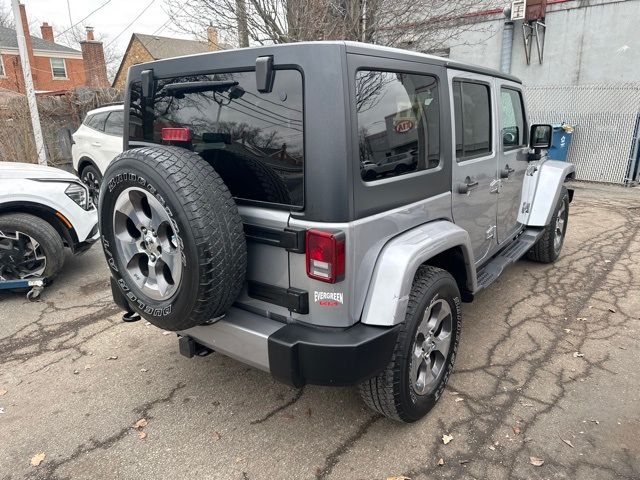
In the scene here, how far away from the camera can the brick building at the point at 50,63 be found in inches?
1239

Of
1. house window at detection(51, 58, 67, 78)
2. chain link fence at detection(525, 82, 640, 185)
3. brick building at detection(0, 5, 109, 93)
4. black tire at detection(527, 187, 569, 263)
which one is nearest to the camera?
black tire at detection(527, 187, 569, 263)

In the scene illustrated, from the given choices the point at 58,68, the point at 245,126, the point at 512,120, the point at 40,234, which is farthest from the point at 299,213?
the point at 58,68

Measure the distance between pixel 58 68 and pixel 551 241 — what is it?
41.7 metres

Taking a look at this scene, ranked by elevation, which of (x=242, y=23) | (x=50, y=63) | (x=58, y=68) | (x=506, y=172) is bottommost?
(x=506, y=172)

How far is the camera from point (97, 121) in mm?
8484

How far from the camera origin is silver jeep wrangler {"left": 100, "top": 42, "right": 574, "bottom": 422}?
2070 mm

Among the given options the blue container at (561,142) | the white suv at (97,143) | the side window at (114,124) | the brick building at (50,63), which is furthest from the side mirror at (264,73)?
the brick building at (50,63)

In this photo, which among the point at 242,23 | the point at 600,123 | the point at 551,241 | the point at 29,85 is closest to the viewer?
the point at 551,241

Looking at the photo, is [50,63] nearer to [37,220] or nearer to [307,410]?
[37,220]

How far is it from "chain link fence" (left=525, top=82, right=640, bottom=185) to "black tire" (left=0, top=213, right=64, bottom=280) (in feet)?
34.1

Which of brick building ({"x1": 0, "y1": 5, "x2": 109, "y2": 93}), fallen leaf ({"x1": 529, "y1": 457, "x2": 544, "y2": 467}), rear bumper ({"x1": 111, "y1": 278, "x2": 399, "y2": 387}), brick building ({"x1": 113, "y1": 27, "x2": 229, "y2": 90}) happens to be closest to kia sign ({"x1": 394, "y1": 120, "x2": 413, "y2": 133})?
rear bumper ({"x1": 111, "y1": 278, "x2": 399, "y2": 387})

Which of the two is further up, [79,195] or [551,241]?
[79,195]

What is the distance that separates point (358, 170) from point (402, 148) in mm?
465

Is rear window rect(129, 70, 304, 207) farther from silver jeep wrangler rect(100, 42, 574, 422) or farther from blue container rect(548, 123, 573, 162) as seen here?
blue container rect(548, 123, 573, 162)
